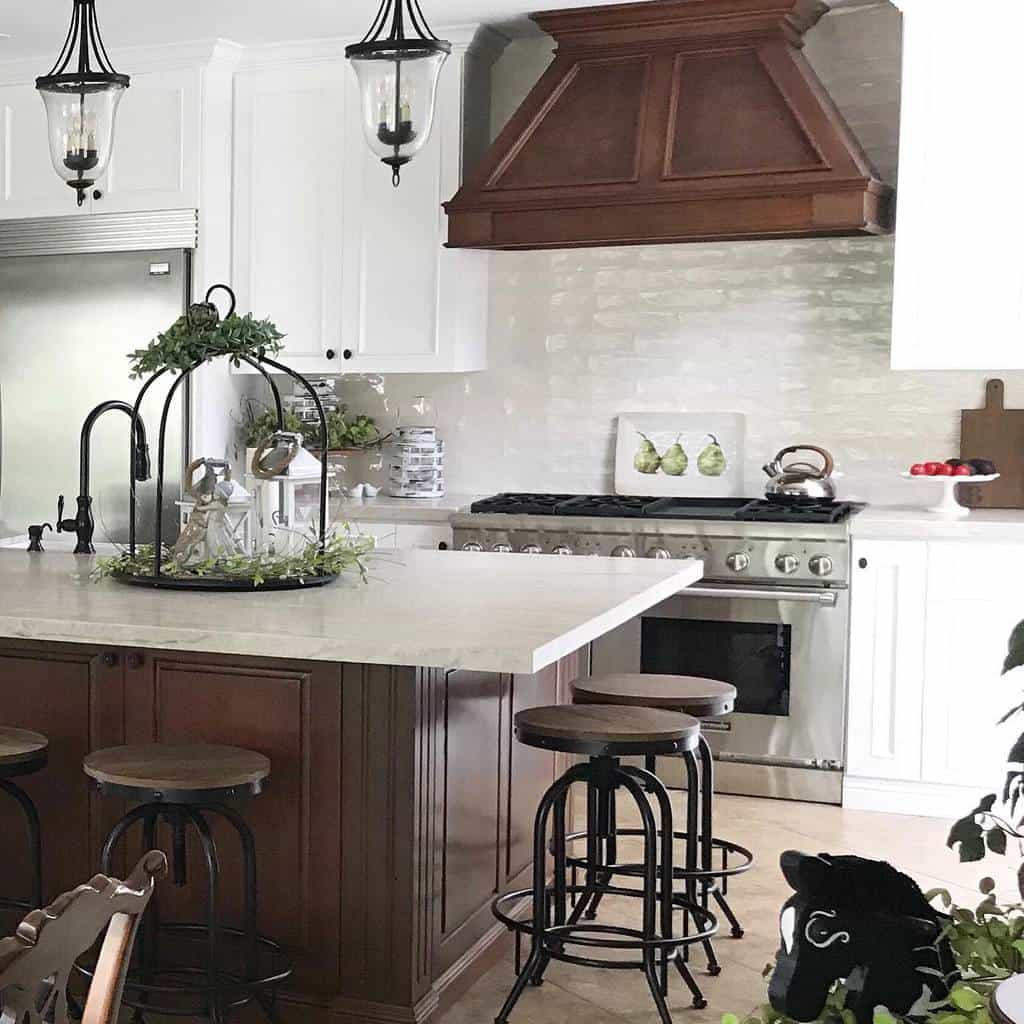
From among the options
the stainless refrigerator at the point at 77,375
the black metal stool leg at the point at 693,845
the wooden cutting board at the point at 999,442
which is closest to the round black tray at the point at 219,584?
the black metal stool leg at the point at 693,845

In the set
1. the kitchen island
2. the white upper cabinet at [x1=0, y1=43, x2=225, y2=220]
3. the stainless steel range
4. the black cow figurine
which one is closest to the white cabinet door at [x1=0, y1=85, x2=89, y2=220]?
the white upper cabinet at [x1=0, y1=43, x2=225, y2=220]

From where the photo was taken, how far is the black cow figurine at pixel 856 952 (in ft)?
5.64

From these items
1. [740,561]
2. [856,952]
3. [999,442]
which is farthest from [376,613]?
[999,442]

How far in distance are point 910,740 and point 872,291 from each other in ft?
5.22

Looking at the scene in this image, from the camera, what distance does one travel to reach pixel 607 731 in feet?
9.77

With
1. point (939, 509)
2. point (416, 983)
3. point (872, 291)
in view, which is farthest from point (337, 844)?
point (872, 291)

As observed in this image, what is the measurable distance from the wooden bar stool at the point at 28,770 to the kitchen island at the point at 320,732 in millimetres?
129

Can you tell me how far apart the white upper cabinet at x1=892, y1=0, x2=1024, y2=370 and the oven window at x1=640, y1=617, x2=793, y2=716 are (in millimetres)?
1002

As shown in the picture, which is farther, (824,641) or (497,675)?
(824,641)

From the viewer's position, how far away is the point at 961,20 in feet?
15.2

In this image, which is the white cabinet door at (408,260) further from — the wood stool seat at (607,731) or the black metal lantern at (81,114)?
the wood stool seat at (607,731)

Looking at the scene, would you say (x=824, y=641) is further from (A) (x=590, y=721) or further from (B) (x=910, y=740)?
(A) (x=590, y=721)

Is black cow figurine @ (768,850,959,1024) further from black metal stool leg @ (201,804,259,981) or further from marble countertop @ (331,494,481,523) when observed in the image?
marble countertop @ (331,494,481,523)

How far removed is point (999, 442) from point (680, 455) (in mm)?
1123
